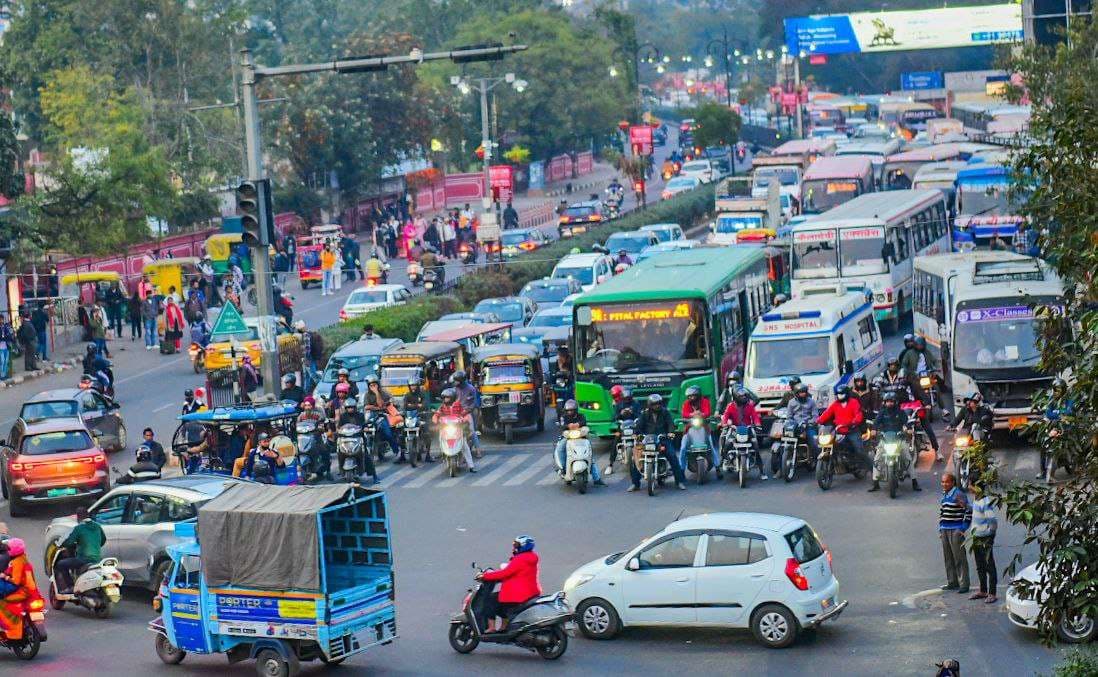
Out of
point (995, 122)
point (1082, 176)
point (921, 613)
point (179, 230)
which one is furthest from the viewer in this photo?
point (995, 122)

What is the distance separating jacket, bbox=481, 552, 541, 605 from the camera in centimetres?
1864

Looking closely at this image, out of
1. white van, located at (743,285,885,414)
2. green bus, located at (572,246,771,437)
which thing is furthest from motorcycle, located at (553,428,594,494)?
white van, located at (743,285,885,414)

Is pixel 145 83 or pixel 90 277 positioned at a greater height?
pixel 145 83

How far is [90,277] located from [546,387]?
69.8ft

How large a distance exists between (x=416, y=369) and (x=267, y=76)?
790 cm

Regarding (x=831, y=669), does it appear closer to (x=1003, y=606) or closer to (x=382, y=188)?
(x=1003, y=606)

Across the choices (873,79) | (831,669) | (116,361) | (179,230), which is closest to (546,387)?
(116,361)

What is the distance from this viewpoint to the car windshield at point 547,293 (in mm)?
46156

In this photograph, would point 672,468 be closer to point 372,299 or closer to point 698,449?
point 698,449

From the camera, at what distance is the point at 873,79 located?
143875 millimetres

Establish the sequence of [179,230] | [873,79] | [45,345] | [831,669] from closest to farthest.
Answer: [831,669]
[45,345]
[179,230]
[873,79]

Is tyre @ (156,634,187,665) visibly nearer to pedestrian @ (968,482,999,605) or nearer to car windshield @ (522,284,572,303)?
pedestrian @ (968,482,999,605)

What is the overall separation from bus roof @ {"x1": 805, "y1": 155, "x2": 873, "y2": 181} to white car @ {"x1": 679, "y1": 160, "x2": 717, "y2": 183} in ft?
73.6

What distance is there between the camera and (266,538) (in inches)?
711
